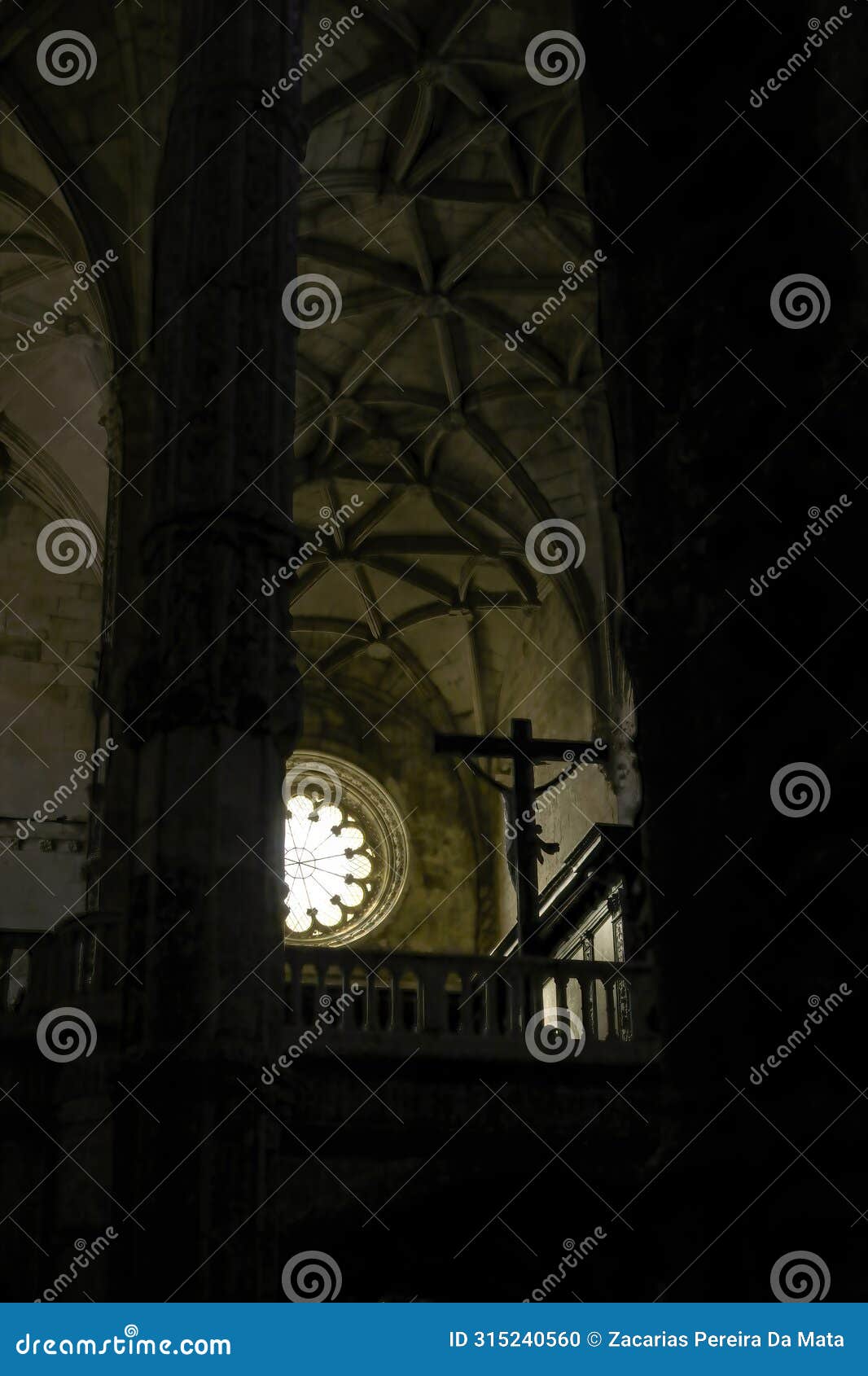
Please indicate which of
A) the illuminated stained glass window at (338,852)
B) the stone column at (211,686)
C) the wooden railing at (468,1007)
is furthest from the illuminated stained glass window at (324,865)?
the stone column at (211,686)

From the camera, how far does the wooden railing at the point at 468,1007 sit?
11.8 metres

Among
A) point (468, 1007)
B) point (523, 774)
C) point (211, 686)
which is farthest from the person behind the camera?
point (523, 774)

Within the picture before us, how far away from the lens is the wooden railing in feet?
38.7

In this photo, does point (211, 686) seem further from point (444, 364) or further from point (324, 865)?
point (324, 865)

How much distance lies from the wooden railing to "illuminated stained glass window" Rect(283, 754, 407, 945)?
33.1 feet

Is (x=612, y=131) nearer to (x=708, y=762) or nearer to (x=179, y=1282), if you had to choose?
(x=708, y=762)

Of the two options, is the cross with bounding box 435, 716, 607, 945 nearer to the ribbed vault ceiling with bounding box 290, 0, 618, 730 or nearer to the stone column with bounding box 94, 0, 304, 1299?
the ribbed vault ceiling with bounding box 290, 0, 618, 730

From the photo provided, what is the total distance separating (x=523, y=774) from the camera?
16000 mm

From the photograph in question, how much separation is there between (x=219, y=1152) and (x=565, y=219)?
39.5 feet

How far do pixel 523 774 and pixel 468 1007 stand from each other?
400 cm

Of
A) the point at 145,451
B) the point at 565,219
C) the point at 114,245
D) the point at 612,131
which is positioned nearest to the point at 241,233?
the point at 145,451

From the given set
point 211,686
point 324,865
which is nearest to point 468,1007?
point 211,686

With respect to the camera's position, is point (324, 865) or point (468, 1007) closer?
point (468, 1007)

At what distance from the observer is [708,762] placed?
4.67ft
